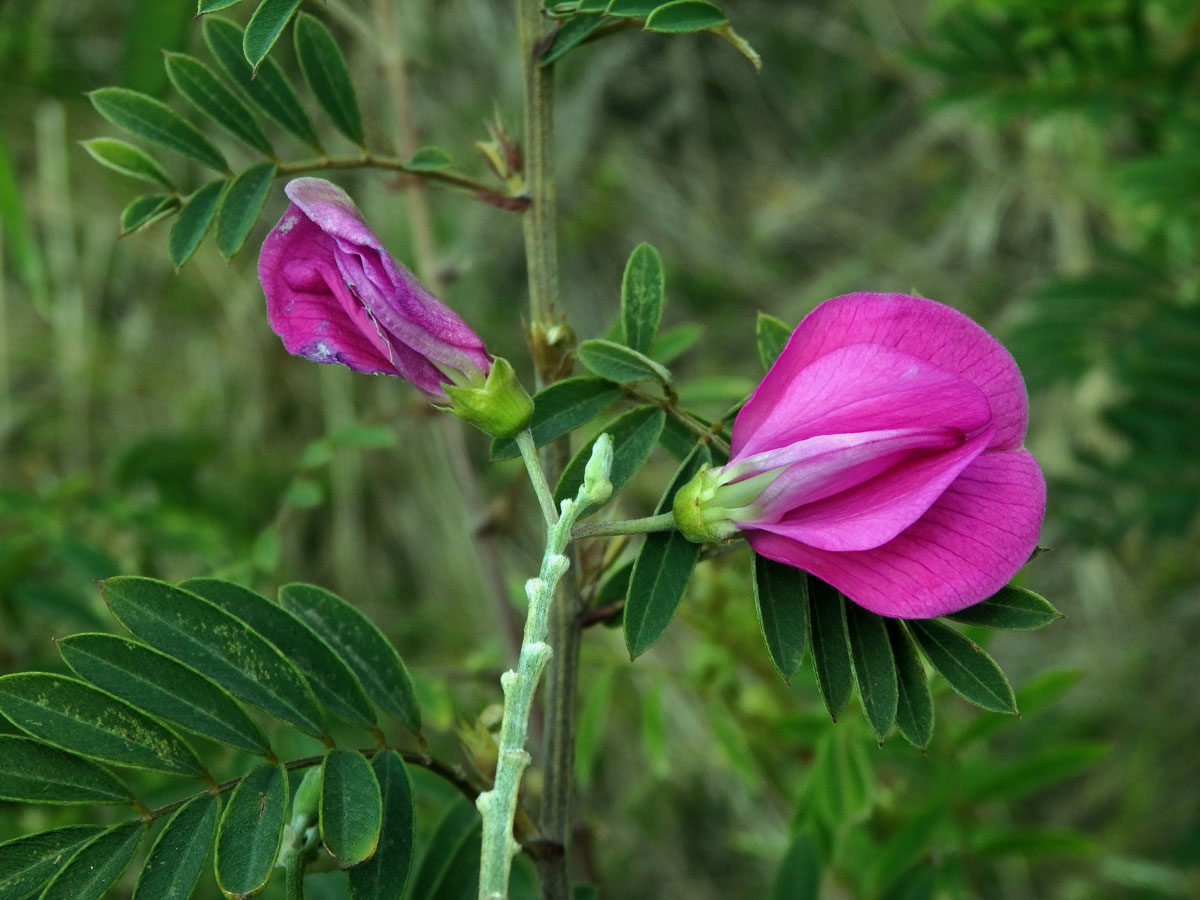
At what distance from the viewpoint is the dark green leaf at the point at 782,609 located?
1.95ft

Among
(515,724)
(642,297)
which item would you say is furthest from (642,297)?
(515,724)

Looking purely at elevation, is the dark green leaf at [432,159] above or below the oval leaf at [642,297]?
above

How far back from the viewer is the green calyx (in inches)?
23.5

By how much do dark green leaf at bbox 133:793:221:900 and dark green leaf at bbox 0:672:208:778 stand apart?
2 cm

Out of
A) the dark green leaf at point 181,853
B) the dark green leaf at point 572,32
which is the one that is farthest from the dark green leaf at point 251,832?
the dark green leaf at point 572,32

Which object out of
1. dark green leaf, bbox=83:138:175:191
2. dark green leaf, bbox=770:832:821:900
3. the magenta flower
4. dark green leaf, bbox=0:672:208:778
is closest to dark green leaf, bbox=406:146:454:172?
dark green leaf, bbox=83:138:175:191

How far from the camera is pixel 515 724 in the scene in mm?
494

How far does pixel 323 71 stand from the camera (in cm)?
77

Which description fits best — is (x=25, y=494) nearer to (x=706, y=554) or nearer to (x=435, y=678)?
(x=435, y=678)

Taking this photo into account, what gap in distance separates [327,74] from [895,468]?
0.48m

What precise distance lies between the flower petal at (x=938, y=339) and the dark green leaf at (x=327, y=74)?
39 cm

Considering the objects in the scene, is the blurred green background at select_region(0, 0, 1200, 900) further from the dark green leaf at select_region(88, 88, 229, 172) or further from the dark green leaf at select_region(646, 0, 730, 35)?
the dark green leaf at select_region(646, 0, 730, 35)

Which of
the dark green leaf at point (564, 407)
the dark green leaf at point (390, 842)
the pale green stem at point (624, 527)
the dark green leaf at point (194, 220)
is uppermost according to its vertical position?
the dark green leaf at point (194, 220)

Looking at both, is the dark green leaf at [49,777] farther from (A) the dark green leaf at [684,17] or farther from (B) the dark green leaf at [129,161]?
(A) the dark green leaf at [684,17]
